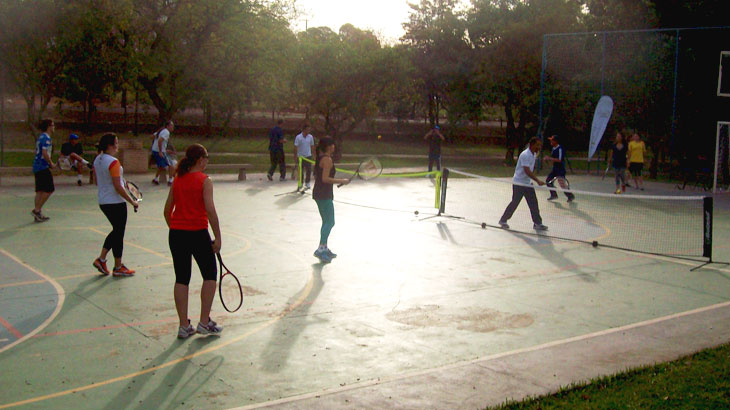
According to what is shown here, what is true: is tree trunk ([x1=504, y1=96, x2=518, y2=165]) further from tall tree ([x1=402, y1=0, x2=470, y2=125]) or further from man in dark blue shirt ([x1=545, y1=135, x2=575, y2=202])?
man in dark blue shirt ([x1=545, y1=135, x2=575, y2=202])

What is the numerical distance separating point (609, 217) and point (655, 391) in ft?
41.2

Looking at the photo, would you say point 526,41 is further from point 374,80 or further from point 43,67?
point 43,67

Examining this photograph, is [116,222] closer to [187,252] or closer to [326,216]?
[326,216]

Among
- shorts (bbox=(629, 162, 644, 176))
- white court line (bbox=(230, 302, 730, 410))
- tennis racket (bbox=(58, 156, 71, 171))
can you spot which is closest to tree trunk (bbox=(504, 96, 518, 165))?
shorts (bbox=(629, 162, 644, 176))

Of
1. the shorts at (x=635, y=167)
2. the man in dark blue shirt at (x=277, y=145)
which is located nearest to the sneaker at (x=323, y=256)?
the man in dark blue shirt at (x=277, y=145)

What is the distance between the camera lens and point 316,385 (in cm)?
614

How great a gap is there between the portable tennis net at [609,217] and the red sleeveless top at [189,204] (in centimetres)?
779

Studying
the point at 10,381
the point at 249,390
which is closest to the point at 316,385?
the point at 249,390

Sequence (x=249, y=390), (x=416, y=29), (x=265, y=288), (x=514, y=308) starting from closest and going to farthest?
(x=249, y=390) → (x=514, y=308) → (x=265, y=288) → (x=416, y=29)

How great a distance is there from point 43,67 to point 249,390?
2679cm

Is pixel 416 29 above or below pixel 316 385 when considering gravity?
above

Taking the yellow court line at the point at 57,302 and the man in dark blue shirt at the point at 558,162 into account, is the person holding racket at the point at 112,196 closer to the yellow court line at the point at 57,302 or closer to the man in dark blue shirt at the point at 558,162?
the yellow court line at the point at 57,302

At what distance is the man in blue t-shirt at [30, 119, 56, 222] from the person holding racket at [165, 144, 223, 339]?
27.1ft

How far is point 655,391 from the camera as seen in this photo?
5965 millimetres
